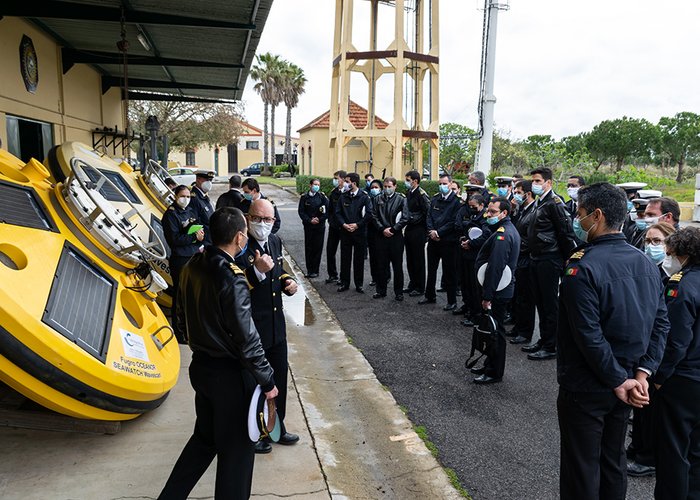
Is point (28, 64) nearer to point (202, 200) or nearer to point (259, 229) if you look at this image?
point (202, 200)

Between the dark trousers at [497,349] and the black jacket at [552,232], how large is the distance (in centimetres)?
115

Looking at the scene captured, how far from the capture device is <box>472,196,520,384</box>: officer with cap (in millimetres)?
5227

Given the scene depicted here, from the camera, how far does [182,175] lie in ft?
99.0

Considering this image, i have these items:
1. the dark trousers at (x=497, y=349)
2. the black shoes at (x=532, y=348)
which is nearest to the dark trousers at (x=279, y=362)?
the dark trousers at (x=497, y=349)

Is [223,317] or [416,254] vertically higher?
[223,317]

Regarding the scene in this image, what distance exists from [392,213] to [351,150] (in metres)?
18.6

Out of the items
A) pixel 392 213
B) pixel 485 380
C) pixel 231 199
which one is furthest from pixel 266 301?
pixel 392 213

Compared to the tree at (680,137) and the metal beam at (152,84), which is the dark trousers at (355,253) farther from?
the tree at (680,137)

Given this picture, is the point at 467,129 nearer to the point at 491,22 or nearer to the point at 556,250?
the point at 491,22

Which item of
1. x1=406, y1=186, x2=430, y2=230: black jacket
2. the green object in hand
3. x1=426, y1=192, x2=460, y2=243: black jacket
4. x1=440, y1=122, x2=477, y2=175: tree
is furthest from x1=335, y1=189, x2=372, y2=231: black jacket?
x1=440, y1=122, x2=477, y2=175: tree

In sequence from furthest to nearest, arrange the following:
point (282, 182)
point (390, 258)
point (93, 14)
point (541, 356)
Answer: point (282, 182)
point (390, 258)
point (93, 14)
point (541, 356)

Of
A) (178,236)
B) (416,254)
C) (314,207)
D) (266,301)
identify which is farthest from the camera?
(314,207)

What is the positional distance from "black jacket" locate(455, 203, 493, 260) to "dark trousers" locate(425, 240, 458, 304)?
0.26 metres

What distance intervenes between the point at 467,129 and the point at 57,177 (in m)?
41.8
